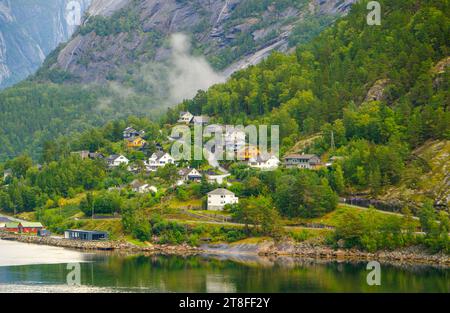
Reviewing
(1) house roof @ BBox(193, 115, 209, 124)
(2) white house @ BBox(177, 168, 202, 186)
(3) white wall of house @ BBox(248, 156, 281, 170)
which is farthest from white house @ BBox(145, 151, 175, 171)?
(1) house roof @ BBox(193, 115, 209, 124)

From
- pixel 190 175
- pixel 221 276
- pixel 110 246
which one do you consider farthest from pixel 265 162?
pixel 221 276

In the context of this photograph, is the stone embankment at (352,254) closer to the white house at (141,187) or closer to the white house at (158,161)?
the white house at (141,187)

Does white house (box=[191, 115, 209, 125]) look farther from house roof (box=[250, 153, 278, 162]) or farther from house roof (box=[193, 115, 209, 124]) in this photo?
house roof (box=[250, 153, 278, 162])

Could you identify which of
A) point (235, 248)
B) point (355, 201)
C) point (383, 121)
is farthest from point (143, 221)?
point (383, 121)

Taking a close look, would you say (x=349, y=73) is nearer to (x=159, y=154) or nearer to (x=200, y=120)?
(x=200, y=120)

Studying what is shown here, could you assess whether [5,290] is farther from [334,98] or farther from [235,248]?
[334,98]
